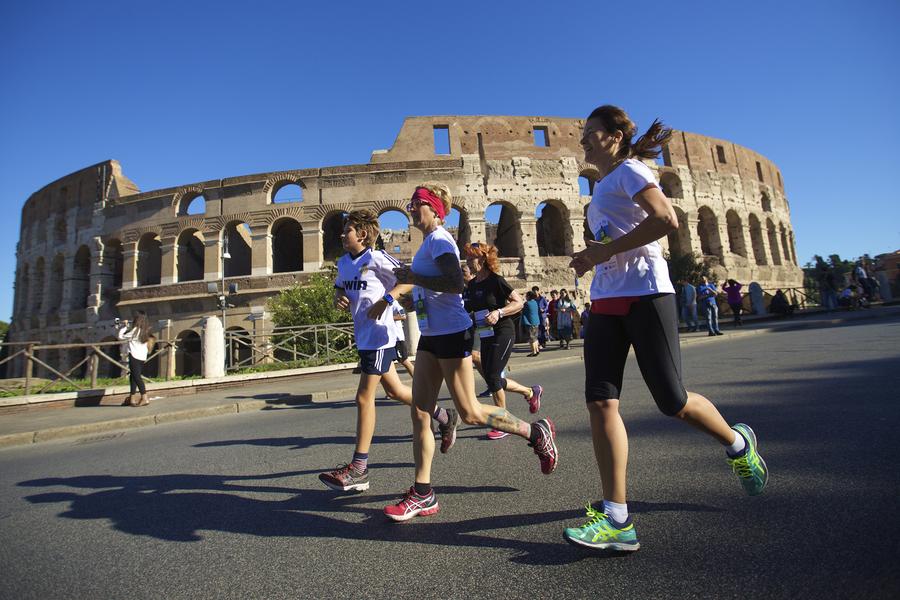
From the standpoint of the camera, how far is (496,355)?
4.45m

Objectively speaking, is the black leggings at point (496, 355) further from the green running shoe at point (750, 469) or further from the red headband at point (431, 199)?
the green running shoe at point (750, 469)

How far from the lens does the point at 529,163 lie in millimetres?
22844

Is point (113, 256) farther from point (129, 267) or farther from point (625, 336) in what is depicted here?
point (625, 336)

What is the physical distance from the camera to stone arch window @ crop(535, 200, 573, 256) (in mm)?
23188

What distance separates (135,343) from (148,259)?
19143 mm

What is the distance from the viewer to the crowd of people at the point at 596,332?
74.8 inches

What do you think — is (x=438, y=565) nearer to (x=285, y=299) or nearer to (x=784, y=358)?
(x=784, y=358)

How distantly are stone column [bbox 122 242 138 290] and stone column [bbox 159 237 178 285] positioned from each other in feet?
5.42

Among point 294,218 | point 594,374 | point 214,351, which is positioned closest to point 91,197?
point 294,218

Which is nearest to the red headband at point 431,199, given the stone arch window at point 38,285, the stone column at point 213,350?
the stone column at point 213,350

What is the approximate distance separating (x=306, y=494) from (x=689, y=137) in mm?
31181

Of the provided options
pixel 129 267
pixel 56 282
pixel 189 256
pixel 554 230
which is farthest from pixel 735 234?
pixel 56 282

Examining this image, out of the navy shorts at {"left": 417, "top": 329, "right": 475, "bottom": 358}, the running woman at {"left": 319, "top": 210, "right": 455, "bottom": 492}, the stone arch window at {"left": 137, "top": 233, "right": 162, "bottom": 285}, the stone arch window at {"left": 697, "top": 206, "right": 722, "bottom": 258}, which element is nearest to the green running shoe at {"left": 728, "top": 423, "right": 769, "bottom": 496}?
the navy shorts at {"left": 417, "top": 329, "right": 475, "bottom": 358}

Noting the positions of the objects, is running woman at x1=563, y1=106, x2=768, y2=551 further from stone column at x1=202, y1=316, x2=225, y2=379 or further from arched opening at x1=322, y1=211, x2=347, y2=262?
arched opening at x1=322, y1=211, x2=347, y2=262
